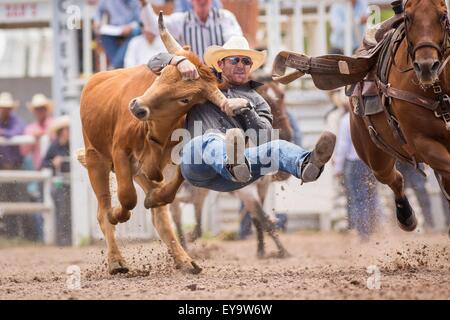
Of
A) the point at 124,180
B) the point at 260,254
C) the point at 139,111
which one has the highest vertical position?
the point at 139,111

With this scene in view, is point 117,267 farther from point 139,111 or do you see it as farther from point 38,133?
point 38,133

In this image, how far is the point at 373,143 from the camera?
8.12 m

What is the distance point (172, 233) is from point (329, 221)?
533 centimetres

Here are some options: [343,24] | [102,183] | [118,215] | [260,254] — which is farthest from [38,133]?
[118,215]

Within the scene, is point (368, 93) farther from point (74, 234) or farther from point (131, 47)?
point (74, 234)

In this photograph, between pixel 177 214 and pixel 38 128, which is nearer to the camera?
pixel 177 214

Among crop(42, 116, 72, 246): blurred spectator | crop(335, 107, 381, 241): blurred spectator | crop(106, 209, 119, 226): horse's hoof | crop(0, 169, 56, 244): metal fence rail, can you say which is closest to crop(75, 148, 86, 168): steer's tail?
crop(106, 209, 119, 226): horse's hoof

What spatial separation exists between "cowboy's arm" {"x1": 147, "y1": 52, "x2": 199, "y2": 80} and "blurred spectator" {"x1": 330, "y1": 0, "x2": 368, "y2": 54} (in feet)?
18.9

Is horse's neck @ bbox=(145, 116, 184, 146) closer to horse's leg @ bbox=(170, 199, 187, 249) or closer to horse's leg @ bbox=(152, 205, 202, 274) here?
horse's leg @ bbox=(152, 205, 202, 274)

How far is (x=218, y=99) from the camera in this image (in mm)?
6969

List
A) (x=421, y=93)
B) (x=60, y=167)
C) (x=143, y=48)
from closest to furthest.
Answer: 1. (x=421, y=93)
2. (x=143, y=48)
3. (x=60, y=167)

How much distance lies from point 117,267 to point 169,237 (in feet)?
1.45

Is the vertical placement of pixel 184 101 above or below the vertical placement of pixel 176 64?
below
